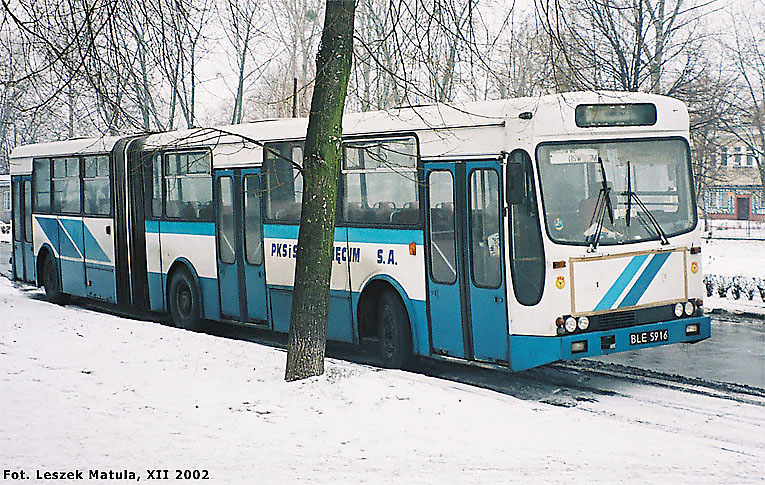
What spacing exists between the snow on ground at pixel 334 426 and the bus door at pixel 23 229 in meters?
10.4

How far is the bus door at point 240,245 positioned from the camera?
14.7m

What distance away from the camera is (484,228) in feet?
36.9

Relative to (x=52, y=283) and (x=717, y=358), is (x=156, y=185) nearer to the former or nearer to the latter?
(x=52, y=283)

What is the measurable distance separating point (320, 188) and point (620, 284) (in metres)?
3.35

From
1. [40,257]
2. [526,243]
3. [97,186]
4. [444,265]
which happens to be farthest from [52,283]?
[526,243]

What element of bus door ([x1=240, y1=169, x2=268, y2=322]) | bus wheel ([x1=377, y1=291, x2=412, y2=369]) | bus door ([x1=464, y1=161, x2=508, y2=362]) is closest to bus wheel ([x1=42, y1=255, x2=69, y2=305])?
bus door ([x1=240, y1=169, x2=268, y2=322])

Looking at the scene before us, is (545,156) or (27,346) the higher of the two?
(545,156)

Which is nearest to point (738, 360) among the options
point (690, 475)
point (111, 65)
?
point (690, 475)

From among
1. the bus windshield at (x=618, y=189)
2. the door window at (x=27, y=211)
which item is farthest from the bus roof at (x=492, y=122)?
the door window at (x=27, y=211)

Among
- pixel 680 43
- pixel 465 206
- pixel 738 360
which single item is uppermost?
pixel 680 43

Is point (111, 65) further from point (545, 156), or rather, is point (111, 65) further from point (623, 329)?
point (623, 329)

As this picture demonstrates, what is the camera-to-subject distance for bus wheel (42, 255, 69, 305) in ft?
66.5

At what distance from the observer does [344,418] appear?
845 cm

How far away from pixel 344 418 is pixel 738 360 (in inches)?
261
